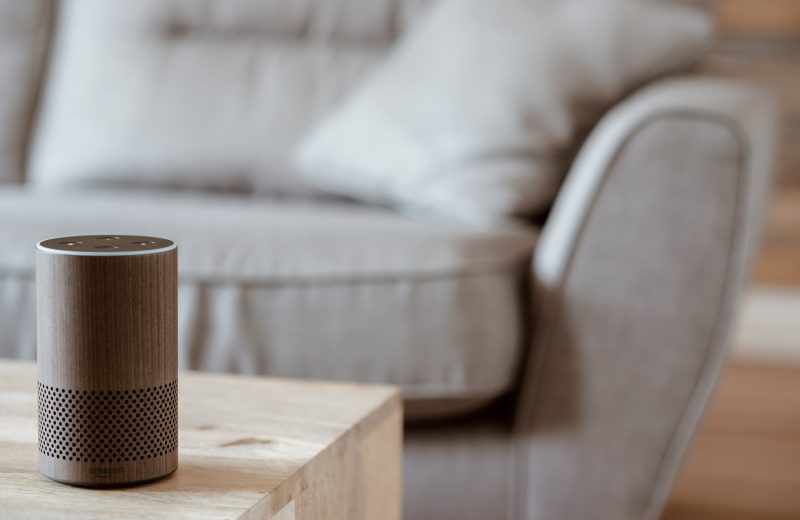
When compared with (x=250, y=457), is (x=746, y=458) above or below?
below

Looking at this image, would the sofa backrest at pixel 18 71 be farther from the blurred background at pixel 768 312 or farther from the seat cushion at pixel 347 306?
the blurred background at pixel 768 312

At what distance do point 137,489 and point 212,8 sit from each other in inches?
58.0

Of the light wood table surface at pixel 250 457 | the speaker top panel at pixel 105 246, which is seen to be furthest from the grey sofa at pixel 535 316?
the speaker top panel at pixel 105 246

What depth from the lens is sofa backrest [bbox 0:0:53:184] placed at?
1980 mm

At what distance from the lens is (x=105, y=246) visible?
0.62 m

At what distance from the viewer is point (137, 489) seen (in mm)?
625

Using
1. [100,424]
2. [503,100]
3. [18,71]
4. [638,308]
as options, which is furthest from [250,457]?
[18,71]

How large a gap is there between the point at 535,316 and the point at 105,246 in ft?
2.53

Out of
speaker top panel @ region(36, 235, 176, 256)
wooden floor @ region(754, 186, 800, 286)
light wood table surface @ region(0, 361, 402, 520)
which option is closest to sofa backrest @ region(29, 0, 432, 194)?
light wood table surface @ region(0, 361, 402, 520)

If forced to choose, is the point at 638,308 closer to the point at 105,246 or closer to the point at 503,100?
the point at 503,100

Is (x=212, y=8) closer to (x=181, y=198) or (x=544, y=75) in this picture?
(x=181, y=198)

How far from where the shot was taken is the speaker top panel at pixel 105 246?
60cm

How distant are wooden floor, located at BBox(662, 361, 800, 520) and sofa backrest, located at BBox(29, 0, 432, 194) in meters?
0.80

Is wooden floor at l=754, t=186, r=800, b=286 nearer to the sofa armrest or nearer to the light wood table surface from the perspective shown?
the sofa armrest
